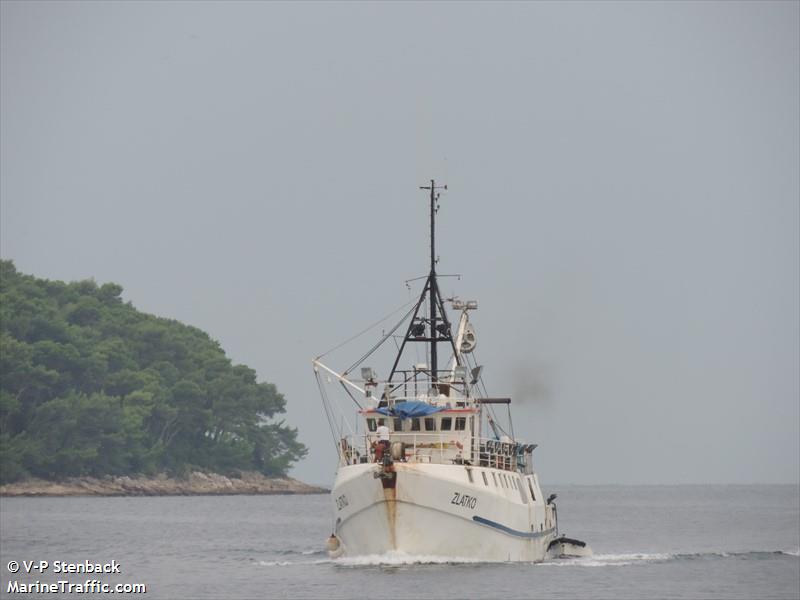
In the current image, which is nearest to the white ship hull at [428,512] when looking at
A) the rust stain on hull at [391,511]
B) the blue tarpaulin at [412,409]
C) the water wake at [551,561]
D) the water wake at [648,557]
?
the rust stain on hull at [391,511]

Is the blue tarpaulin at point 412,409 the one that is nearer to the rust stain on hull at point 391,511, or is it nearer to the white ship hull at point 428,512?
the white ship hull at point 428,512

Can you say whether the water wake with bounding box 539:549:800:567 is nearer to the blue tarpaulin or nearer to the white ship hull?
the white ship hull

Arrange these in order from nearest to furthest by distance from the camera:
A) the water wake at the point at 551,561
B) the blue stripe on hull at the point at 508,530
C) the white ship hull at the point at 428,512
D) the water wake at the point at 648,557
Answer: the white ship hull at the point at 428,512, the water wake at the point at 551,561, the blue stripe on hull at the point at 508,530, the water wake at the point at 648,557

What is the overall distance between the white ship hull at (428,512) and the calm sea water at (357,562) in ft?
2.53

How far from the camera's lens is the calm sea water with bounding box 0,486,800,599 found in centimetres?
7638

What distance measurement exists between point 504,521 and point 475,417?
18.3 ft

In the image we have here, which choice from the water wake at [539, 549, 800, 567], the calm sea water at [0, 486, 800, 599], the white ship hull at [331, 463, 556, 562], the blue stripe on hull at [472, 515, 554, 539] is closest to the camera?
the calm sea water at [0, 486, 800, 599]

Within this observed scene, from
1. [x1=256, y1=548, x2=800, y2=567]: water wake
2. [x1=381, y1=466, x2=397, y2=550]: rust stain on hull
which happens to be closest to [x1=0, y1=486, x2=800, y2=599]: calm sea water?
[x1=256, y1=548, x2=800, y2=567]: water wake

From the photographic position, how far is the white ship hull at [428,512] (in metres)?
78.3

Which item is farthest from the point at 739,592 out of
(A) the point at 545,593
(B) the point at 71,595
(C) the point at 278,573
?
(B) the point at 71,595

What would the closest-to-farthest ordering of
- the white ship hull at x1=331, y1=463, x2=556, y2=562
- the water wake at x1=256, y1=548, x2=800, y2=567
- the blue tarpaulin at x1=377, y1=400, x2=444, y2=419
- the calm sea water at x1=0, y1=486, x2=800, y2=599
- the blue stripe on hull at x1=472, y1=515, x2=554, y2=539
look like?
the calm sea water at x1=0, y1=486, x2=800, y2=599, the white ship hull at x1=331, y1=463, x2=556, y2=562, the water wake at x1=256, y1=548, x2=800, y2=567, the blue stripe on hull at x1=472, y1=515, x2=554, y2=539, the blue tarpaulin at x1=377, y1=400, x2=444, y2=419

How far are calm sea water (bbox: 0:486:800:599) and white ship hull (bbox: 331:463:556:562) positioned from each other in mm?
772

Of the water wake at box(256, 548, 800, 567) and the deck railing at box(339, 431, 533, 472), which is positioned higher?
the deck railing at box(339, 431, 533, 472)

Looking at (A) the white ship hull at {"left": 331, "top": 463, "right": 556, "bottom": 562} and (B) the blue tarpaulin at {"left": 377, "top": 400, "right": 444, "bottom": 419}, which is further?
(B) the blue tarpaulin at {"left": 377, "top": 400, "right": 444, "bottom": 419}
